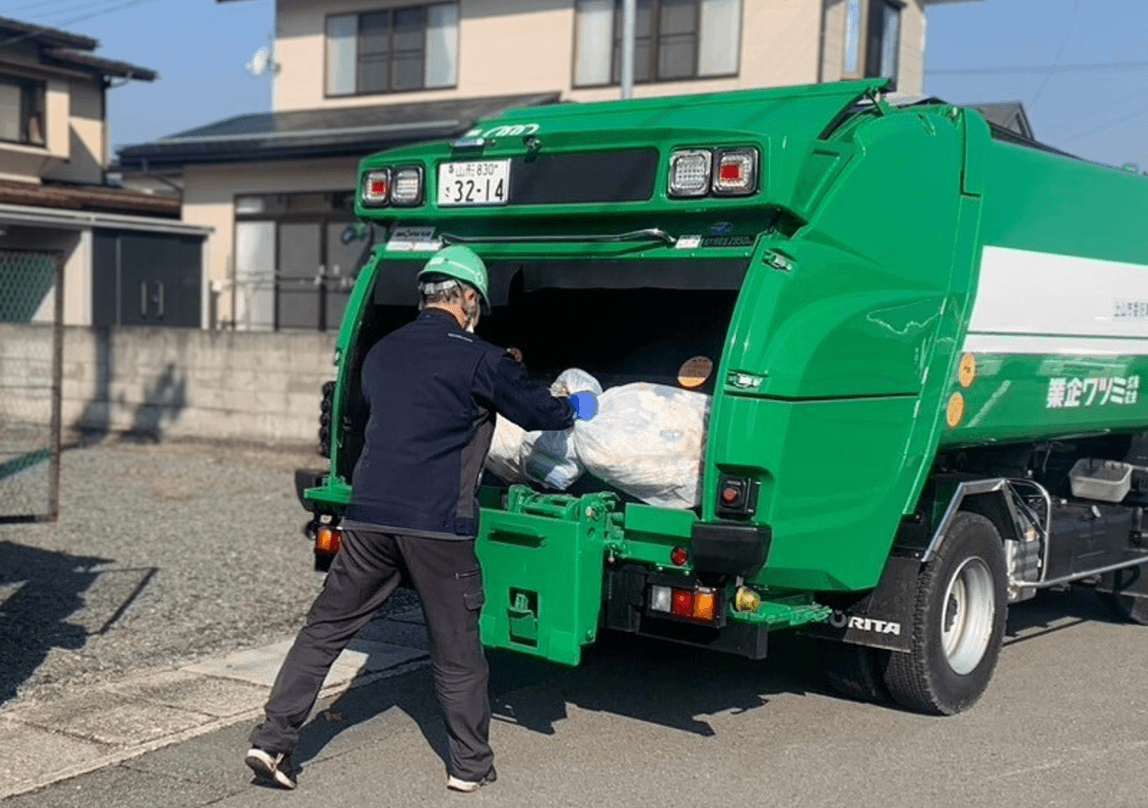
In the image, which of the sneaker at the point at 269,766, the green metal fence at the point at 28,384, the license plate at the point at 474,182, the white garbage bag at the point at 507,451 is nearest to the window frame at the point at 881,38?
the green metal fence at the point at 28,384

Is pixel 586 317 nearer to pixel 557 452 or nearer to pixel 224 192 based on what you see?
pixel 557 452

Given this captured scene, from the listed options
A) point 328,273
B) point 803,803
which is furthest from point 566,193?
point 328,273

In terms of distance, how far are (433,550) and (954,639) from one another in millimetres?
2650

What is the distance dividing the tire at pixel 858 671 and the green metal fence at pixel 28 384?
4337 millimetres

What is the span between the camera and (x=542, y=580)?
207 inches

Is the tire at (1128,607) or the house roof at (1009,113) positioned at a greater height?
the house roof at (1009,113)

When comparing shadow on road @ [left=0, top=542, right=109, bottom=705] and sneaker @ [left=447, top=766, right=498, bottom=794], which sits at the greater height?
sneaker @ [left=447, top=766, right=498, bottom=794]

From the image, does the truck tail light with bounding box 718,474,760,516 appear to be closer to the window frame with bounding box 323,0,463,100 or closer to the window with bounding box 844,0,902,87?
the window with bounding box 844,0,902,87

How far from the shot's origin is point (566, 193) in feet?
18.9

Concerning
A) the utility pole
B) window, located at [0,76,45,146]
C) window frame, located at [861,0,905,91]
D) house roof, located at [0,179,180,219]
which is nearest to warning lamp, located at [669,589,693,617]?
the utility pole

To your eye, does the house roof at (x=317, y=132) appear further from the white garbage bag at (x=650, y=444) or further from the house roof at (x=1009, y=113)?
the white garbage bag at (x=650, y=444)

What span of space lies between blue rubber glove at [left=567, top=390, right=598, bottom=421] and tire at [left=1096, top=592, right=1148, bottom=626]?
441 centimetres

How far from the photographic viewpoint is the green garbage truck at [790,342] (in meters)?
5.20

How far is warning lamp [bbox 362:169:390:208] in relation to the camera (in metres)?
6.28
